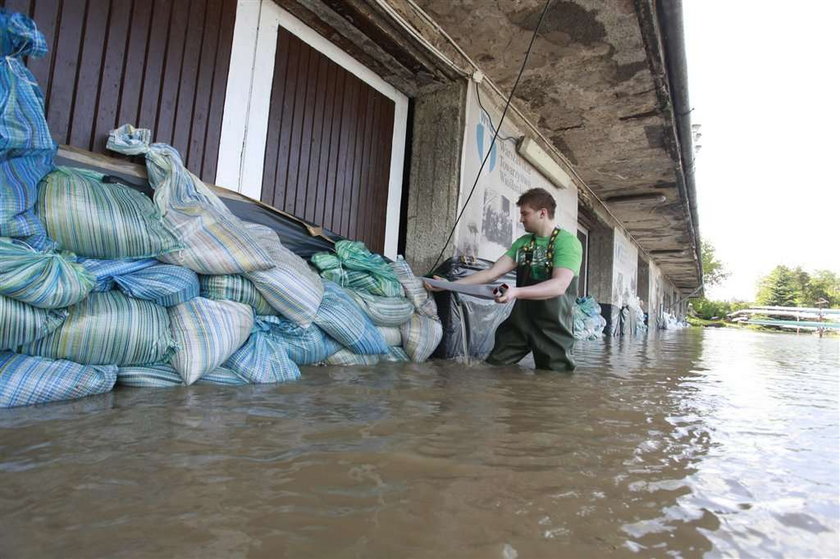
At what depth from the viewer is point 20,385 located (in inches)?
A: 44.3

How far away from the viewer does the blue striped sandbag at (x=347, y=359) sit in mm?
2064

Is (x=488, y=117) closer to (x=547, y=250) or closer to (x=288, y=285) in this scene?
(x=547, y=250)

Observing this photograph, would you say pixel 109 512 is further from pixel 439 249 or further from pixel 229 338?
pixel 439 249

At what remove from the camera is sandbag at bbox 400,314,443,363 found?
2.53 m

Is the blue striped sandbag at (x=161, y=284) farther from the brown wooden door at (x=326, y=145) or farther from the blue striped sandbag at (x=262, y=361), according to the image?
the brown wooden door at (x=326, y=145)

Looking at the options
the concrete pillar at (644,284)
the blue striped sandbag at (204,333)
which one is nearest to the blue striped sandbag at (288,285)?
the blue striped sandbag at (204,333)

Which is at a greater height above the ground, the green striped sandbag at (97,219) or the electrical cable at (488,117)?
the electrical cable at (488,117)

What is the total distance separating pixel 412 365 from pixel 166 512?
177cm

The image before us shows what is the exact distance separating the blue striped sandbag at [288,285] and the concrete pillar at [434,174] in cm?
182

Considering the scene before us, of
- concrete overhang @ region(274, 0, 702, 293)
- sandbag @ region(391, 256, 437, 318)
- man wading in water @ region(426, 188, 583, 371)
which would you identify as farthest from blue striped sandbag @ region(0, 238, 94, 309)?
concrete overhang @ region(274, 0, 702, 293)

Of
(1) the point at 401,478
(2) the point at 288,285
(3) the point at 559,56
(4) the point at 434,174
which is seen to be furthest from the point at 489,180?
(1) the point at 401,478

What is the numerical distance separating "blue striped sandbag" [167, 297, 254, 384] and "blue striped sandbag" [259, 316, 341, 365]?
193mm

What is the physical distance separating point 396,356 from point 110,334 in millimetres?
1422

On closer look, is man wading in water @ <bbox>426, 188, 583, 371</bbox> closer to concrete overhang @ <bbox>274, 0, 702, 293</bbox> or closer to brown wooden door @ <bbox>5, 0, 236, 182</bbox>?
concrete overhang @ <bbox>274, 0, 702, 293</bbox>
